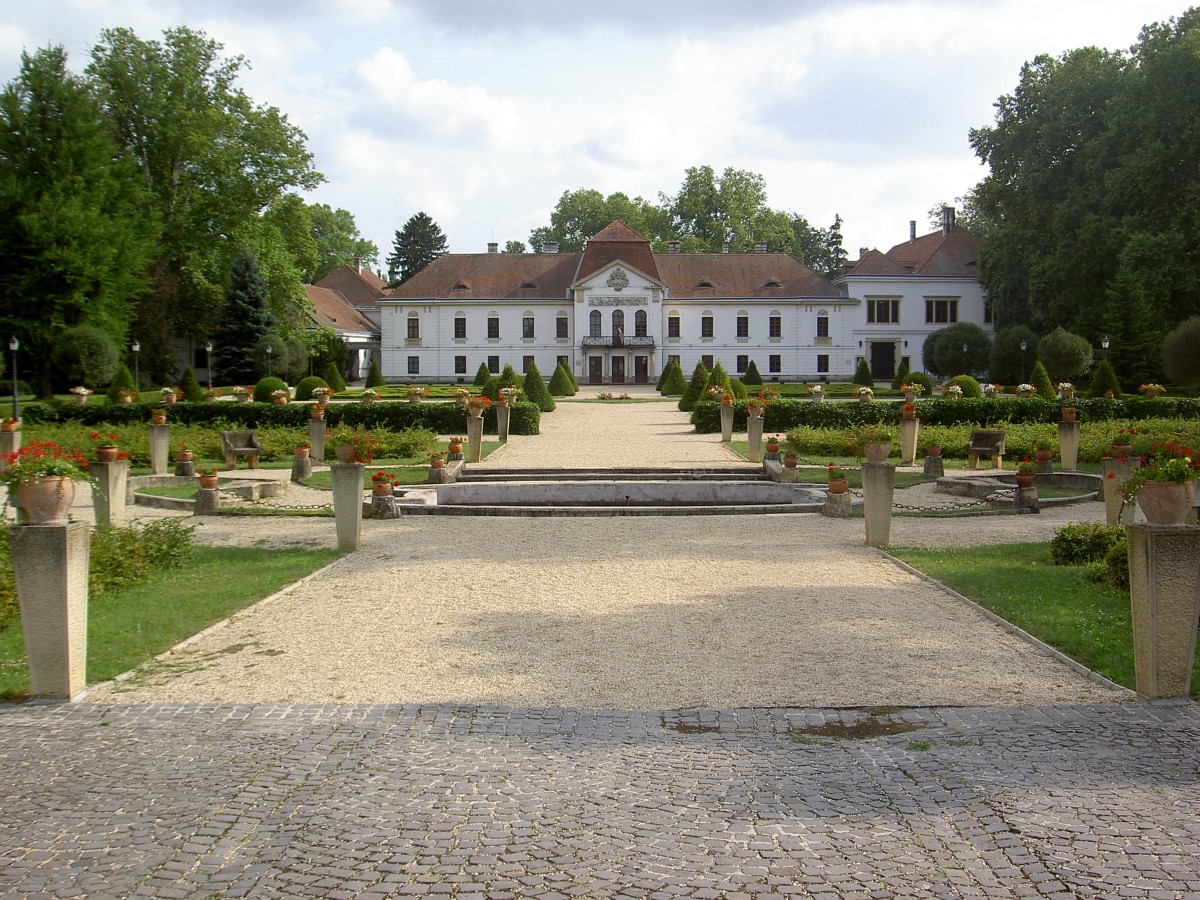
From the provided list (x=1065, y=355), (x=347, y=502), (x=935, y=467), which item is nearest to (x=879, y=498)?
(x=347, y=502)

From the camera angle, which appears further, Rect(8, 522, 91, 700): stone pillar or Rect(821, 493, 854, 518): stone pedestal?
Rect(821, 493, 854, 518): stone pedestal

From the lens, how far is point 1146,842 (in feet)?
13.6

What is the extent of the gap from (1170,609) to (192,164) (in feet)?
151

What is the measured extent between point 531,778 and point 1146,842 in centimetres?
263

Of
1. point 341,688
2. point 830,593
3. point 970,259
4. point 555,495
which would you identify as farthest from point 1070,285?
point 341,688

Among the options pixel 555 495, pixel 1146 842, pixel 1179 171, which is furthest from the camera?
pixel 1179 171

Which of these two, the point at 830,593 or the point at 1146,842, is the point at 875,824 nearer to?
the point at 1146,842

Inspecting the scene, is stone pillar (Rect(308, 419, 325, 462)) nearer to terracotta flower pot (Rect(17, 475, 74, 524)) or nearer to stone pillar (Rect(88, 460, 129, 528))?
stone pillar (Rect(88, 460, 129, 528))

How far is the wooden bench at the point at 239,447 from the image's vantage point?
20.4 m

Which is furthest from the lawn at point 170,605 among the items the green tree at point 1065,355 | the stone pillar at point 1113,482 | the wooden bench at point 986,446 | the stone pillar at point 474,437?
the green tree at point 1065,355

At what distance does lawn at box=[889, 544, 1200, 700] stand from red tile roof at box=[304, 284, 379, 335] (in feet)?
163

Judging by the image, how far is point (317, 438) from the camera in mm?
21250

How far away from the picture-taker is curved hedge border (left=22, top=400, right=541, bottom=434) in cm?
2652

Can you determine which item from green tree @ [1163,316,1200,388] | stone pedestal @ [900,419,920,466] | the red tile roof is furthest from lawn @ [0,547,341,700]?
the red tile roof
